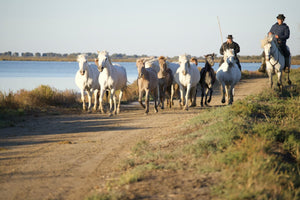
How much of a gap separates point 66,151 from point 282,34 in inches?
521

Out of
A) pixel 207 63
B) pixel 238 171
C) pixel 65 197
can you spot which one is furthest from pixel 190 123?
pixel 207 63

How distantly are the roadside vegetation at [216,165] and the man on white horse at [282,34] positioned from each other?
942 centimetres

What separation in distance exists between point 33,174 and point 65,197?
133 cm

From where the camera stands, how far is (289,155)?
7.38 m

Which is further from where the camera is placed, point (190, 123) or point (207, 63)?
point (207, 63)

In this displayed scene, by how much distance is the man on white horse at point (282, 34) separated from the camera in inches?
703

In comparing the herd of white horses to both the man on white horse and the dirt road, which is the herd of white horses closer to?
the man on white horse

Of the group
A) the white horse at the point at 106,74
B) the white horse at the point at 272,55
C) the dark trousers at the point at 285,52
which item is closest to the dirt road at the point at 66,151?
the white horse at the point at 106,74

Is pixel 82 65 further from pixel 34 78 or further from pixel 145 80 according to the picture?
pixel 34 78

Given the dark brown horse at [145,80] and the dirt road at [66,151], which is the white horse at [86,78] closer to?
the dark brown horse at [145,80]

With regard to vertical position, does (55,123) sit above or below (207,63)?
below

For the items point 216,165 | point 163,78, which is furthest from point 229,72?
point 216,165

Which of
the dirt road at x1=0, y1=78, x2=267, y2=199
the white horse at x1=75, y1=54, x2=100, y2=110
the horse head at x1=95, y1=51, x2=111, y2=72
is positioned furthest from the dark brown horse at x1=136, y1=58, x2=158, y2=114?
the white horse at x1=75, y1=54, x2=100, y2=110

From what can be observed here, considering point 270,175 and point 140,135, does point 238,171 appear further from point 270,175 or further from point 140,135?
point 140,135
